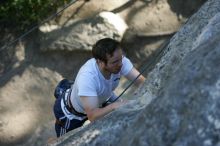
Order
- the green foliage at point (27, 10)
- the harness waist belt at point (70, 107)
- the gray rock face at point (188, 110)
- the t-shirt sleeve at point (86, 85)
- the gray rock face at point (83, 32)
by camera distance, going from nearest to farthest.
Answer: the gray rock face at point (188, 110), the t-shirt sleeve at point (86, 85), the harness waist belt at point (70, 107), the green foliage at point (27, 10), the gray rock face at point (83, 32)

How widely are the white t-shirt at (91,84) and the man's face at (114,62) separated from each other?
0.07 metres

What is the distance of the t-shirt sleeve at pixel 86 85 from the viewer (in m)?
3.33

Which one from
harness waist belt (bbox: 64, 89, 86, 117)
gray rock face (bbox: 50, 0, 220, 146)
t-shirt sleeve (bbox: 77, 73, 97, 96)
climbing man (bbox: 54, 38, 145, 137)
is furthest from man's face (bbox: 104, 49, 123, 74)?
gray rock face (bbox: 50, 0, 220, 146)

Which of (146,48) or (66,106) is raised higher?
(66,106)

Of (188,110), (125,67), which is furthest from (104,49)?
(188,110)

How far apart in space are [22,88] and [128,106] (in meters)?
3.88

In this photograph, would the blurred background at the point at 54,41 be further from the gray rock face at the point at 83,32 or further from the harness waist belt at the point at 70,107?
the harness waist belt at the point at 70,107

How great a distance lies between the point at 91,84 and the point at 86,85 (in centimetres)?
4

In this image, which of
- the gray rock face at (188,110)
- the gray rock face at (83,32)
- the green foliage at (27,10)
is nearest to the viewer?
the gray rock face at (188,110)

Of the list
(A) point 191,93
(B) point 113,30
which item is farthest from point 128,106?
(B) point 113,30

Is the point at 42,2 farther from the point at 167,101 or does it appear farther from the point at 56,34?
the point at 167,101

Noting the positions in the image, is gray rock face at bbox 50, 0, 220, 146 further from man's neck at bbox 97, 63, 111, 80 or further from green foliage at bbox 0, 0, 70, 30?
green foliage at bbox 0, 0, 70, 30

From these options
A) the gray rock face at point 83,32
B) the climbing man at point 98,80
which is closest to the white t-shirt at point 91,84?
the climbing man at point 98,80

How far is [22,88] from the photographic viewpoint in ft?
21.0
